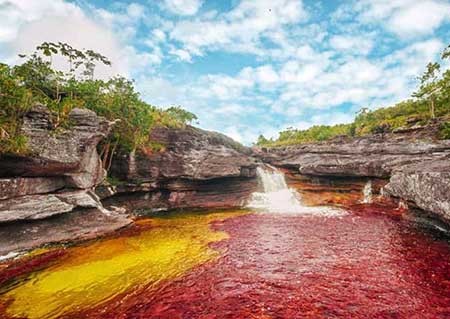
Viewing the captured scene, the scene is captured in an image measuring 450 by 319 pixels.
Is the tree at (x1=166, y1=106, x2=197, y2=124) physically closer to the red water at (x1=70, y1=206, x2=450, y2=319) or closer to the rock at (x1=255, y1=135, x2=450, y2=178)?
the rock at (x1=255, y1=135, x2=450, y2=178)

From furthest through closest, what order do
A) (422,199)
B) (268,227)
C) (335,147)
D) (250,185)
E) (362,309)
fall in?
1. (250,185)
2. (335,147)
3. (268,227)
4. (422,199)
5. (362,309)

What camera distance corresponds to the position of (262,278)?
11172 mm

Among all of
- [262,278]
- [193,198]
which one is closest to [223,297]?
[262,278]

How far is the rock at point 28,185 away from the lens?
15719 mm

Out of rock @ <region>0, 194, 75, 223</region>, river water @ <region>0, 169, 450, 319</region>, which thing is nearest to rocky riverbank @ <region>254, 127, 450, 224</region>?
river water @ <region>0, 169, 450, 319</region>

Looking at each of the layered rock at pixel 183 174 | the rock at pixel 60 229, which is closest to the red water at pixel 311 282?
the rock at pixel 60 229

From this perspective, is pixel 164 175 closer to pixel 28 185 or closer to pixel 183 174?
pixel 183 174

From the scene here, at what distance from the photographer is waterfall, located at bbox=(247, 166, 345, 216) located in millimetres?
27634

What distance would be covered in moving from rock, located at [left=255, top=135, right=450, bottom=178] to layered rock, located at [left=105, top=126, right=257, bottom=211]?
7.44 metres

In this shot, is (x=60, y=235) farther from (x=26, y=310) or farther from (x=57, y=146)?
(x=26, y=310)

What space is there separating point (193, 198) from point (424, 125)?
2672 centimetres

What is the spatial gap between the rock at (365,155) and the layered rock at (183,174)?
744 cm

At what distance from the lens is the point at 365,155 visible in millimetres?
29844

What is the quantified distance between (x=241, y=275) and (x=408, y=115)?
144 feet
